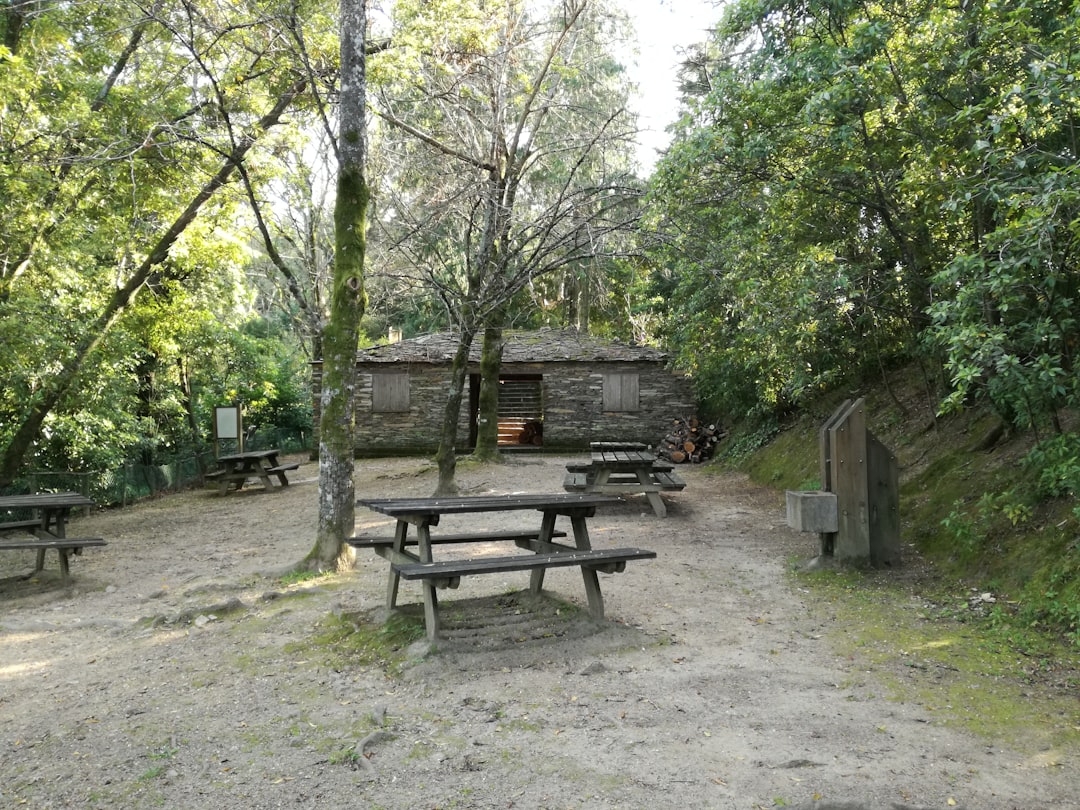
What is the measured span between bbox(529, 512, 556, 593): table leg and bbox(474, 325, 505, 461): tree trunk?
35.8 feet

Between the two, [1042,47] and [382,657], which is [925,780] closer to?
[382,657]

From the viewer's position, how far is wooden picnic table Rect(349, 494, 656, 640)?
4.58m

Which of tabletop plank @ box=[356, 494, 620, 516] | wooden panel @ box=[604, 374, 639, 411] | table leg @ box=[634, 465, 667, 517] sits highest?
wooden panel @ box=[604, 374, 639, 411]

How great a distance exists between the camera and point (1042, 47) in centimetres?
519

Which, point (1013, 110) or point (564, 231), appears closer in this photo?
point (1013, 110)

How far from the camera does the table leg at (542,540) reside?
5.70 meters

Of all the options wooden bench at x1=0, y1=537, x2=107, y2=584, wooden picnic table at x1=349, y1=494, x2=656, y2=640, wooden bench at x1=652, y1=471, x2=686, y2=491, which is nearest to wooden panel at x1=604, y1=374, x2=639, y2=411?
wooden bench at x1=652, y1=471, x2=686, y2=491

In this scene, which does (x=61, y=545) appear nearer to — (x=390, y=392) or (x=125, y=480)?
(x=125, y=480)

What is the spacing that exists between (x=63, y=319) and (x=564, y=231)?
738cm

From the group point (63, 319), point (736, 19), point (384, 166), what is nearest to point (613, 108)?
point (384, 166)

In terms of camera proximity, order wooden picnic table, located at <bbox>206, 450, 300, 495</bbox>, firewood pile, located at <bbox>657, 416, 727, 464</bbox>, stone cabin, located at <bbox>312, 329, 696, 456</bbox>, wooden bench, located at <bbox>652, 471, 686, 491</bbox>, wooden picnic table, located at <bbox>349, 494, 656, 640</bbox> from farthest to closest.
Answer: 1. stone cabin, located at <bbox>312, 329, 696, 456</bbox>
2. firewood pile, located at <bbox>657, 416, 727, 464</bbox>
3. wooden picnic table, located at <bbox>206, 450, 300, 495</bbox>
4. wooden bench, located at <bbox>652, 471, 686, 491</bbox>
5. wooden picnic table, located at <bbox>349, 494, 656, 640</bbox>

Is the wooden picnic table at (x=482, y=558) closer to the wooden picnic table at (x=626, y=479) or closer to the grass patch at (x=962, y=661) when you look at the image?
the grass patch at (x=962, y=661)

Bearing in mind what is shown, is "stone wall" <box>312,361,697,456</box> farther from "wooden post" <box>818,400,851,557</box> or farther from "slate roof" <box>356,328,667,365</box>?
"wooden post" <box>818,400,851,557</box>

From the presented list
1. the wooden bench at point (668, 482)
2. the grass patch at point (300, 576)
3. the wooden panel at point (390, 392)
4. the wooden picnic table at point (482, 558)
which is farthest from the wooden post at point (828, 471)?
the wooden panel at point (390, 392)
